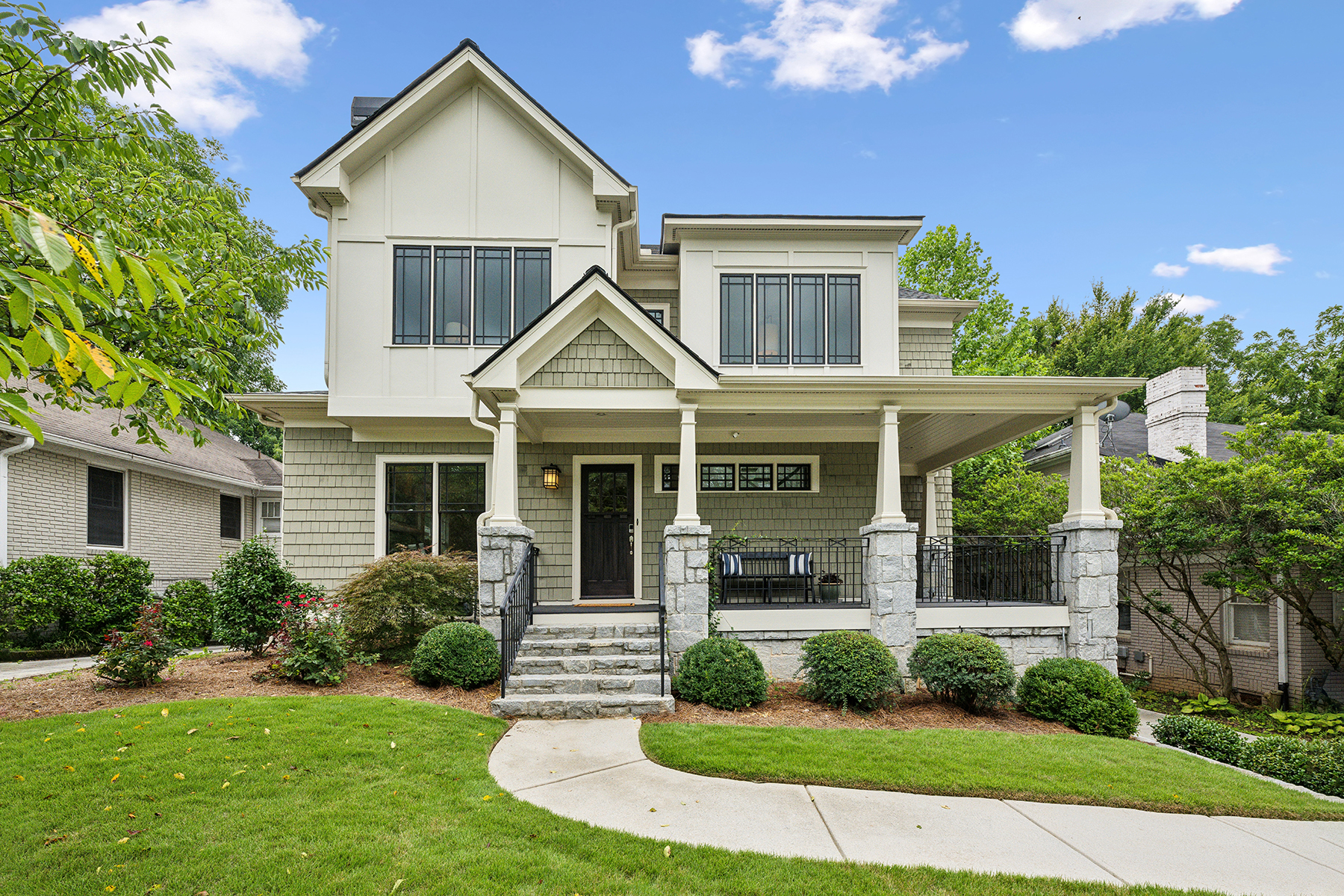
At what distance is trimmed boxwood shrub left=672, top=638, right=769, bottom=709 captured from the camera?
7.69 metres

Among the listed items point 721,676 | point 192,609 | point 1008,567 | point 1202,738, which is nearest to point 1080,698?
point 1202,738

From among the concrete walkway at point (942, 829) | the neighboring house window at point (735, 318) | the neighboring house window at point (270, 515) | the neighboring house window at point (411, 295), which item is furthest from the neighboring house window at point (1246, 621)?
the neighboring house window at point (270, 515)

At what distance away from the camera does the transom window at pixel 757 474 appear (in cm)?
1206

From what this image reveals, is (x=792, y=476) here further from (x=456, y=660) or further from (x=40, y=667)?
(x=40, y=667)

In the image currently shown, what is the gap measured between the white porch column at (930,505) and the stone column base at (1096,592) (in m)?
3.28

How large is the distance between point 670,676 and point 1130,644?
11.6m

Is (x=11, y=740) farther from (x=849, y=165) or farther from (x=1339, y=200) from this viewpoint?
(x=1339, y=200)

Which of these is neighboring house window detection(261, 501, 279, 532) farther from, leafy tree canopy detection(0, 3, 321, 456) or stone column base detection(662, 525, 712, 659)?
stone column base detection(662, 525, 712, 659)

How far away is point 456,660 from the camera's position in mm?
8055

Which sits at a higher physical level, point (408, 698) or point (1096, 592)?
point (1096, 592)

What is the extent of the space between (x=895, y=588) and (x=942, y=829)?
4.43 meters

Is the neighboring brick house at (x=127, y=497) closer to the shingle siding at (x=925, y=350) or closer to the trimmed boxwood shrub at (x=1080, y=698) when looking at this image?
the shingle siding at (x=925, y=350)

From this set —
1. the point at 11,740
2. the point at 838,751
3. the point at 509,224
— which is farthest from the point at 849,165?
the point at 11,740

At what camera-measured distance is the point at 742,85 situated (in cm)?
2106
